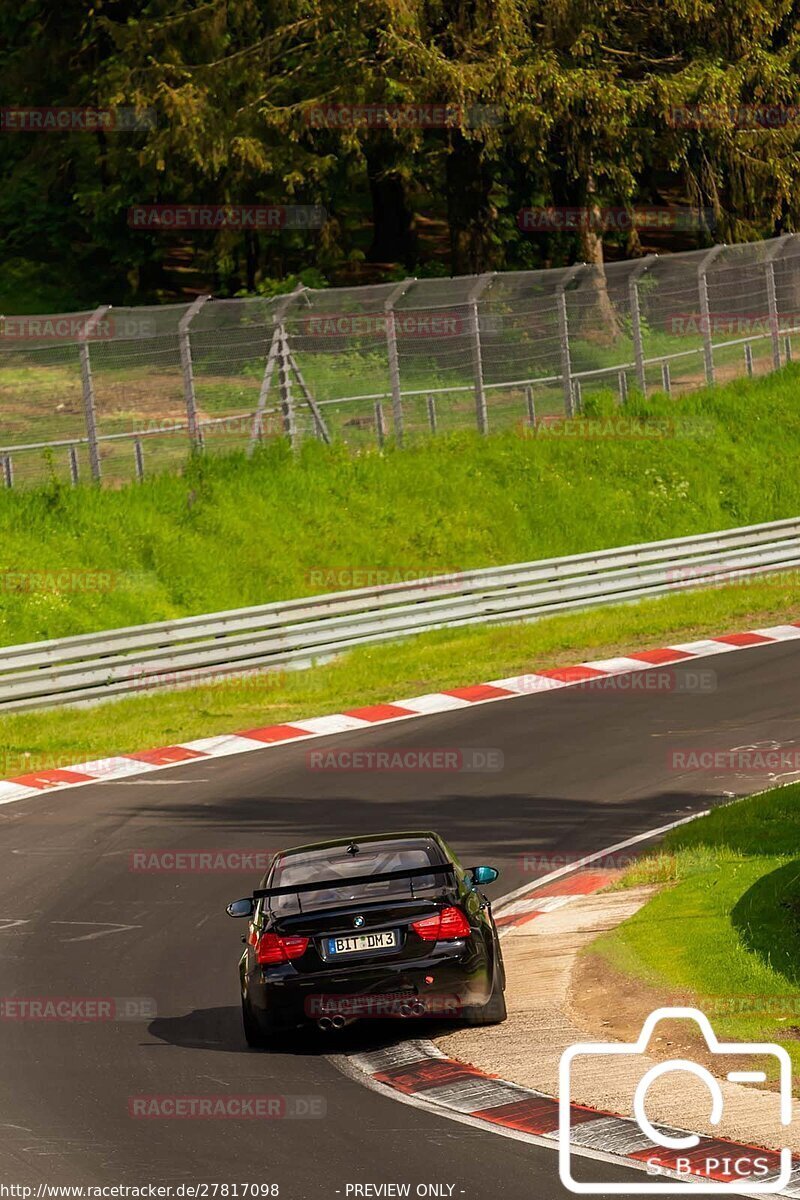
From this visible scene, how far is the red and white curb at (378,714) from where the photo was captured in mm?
20500

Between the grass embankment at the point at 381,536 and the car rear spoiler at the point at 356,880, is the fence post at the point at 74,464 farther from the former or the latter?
the car rear spoiler at the point at 356,880

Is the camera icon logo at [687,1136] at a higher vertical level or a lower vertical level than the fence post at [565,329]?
lower

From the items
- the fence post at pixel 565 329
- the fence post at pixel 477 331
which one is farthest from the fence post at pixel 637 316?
the fence post at pixel 477 331

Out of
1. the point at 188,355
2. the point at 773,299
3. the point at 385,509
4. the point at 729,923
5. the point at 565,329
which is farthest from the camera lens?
the point at 773,299

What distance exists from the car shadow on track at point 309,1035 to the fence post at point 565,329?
75.0ft

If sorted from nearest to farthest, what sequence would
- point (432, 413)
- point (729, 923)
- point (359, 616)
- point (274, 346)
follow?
point (729, 923) < point (359, 616) < point (274, 346) < point (432, 413)

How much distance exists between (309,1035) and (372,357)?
20341 mm

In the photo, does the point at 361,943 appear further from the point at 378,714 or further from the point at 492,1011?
the point at 378,714

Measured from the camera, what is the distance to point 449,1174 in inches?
333

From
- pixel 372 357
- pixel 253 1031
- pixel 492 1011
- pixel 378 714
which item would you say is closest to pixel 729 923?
pixel 492 1011

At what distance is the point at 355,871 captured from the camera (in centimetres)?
1168

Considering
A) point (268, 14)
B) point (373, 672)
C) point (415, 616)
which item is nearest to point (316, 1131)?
point (373, 672)

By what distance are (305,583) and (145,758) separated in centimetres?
799

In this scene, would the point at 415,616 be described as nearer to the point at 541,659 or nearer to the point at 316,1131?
the point at 541,659
